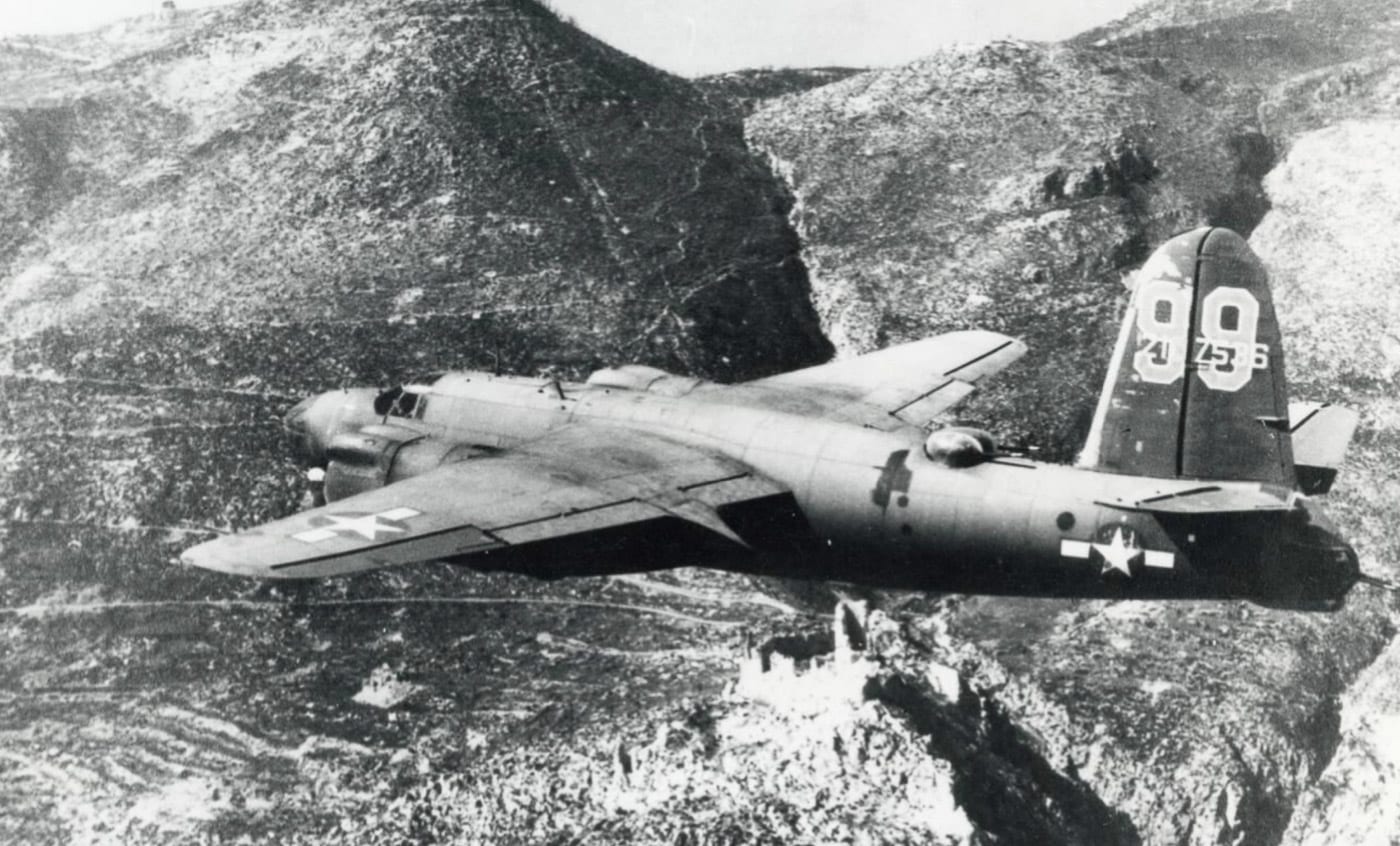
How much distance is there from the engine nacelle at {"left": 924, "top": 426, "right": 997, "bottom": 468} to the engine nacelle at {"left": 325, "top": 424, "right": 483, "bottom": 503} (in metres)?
7.53

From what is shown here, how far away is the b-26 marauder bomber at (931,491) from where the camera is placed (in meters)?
15.1

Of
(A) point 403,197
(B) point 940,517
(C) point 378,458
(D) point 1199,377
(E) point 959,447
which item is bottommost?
(B) point 940,517

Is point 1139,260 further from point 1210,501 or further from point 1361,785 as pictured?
point 1210,501

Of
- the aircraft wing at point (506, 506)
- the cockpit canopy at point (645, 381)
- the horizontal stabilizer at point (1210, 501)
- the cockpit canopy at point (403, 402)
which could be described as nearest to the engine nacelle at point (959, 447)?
the horizontal stabilizer at point (1210, 501)

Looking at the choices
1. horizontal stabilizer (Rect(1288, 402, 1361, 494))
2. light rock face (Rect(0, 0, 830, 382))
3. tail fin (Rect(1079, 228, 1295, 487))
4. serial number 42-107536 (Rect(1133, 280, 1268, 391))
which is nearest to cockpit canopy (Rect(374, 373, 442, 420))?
light rock face (Rect(0, 0, 830, 382))

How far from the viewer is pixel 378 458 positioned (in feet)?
62.0

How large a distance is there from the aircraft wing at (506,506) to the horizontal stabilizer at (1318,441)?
306 inches

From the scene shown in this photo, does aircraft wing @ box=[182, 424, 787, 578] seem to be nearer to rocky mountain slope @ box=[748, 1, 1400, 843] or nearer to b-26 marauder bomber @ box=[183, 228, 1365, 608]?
b-26 marauder bomber @ box=[183, 228, 1365, 608]

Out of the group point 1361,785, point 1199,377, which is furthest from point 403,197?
point 1361,785

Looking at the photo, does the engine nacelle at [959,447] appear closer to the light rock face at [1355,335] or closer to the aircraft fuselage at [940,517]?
the aircraft fuselage at [940,517]

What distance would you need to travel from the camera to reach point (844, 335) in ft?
107

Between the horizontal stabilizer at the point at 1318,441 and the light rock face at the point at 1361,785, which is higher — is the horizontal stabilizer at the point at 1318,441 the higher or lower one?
the higher one

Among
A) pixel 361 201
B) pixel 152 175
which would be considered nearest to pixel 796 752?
pixel 361 201

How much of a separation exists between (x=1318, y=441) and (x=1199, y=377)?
7.13 feet
